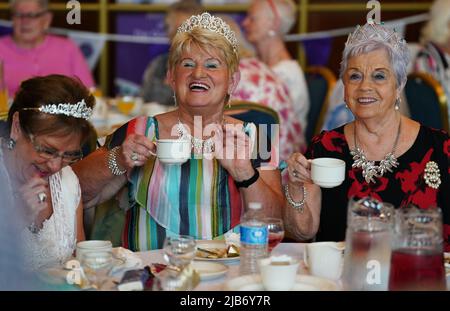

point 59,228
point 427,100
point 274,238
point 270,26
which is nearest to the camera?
point 274,238

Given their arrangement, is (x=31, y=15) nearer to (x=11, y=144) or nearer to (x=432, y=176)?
(x=11, y=144)

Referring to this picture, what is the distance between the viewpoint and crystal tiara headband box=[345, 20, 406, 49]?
2.52 meters

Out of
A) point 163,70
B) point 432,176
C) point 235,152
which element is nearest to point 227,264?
point 235,152

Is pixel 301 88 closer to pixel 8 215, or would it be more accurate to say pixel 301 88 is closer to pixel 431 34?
pixel 431 34

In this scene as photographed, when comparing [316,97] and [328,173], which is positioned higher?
[316,97]

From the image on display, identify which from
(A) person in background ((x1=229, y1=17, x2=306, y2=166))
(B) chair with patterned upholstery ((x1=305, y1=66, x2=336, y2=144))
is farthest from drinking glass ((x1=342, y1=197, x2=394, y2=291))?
(B) chair with patterned upholstery ((x1=305, y1=66, x2=336, y2=144))

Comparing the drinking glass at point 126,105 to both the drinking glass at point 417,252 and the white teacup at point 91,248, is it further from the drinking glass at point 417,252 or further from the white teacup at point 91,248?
the drinking glass at point 417,252

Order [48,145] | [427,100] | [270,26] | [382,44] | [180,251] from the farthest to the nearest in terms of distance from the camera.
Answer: [270,26], [427,100], [382,44], [48,145], [180,251]

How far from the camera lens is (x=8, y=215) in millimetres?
1554

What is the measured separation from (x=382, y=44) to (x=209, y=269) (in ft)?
3.16

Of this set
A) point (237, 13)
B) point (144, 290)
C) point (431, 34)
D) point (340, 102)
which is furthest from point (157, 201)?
point (237, 13)

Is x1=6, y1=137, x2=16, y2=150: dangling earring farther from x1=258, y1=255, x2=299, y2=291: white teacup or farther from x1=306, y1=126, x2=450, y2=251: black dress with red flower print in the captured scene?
x1=306, y1=126, x2=450, y2=251: black dress with red flower print

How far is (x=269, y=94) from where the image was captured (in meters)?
4.27
